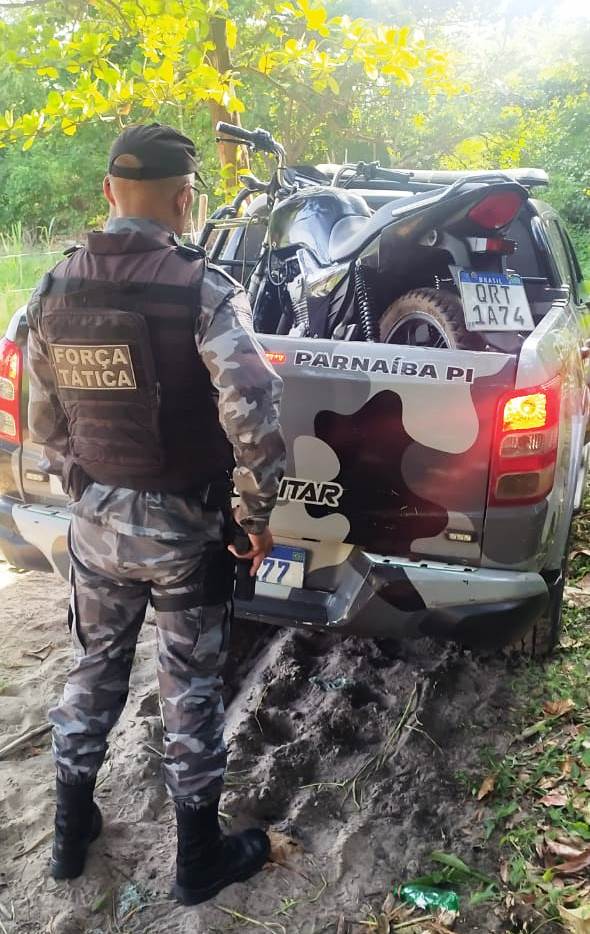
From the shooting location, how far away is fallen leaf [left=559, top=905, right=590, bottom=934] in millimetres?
1877

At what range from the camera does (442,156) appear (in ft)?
51.9

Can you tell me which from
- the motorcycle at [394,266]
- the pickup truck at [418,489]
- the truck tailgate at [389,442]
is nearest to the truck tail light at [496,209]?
the motorcycle at [394,266]

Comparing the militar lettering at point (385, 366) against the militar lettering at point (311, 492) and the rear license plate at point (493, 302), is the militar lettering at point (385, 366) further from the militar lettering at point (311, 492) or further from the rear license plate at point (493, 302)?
the rear license plate at point (493, 302)

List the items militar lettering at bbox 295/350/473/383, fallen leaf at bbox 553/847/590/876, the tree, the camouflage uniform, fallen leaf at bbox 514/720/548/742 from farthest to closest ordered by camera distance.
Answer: the tree, fallen leaf at bbox 514/720/548/742, militar lettering at bbox 295/350/473/383, fallen leaf at bbox 553/847/590/876, the camouflage uniform

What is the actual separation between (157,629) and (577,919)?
1262 mm

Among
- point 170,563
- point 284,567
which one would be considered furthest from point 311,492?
point 170,563

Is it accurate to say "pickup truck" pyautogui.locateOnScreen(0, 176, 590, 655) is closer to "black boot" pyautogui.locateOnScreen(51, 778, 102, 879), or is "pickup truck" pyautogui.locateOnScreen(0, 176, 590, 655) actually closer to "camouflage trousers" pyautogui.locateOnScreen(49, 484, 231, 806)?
"camouflage trousers" pyautogui.locateOnScreen(49, 484, 231, 806)

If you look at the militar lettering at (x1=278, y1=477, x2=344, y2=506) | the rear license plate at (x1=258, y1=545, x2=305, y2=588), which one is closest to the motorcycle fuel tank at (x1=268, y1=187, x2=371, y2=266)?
the militar lettering at (x1=278, y1=477, x2=344, y2=506)

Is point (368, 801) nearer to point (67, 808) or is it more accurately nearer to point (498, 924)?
point (498, 924)

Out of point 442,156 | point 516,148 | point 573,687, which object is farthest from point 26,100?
point 573,687

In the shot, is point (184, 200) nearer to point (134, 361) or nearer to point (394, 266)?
point (134, 361)

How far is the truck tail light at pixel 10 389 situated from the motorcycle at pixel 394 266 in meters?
1.30

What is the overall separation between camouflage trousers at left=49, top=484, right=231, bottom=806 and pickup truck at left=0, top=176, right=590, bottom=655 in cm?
50

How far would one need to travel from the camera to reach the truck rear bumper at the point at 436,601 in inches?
93.0
